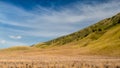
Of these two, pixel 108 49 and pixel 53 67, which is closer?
pixel 53 67

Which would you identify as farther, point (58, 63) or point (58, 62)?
point (58, 62)

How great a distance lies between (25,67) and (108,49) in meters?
101

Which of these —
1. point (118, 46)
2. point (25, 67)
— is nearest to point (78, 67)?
point (25, 67)

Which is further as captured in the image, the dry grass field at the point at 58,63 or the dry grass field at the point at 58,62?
the dry grass field at the point at 58,62

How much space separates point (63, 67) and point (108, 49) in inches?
3896

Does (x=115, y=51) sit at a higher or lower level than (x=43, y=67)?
higher

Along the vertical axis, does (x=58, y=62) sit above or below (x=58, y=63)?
above

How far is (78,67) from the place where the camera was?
35094 mm

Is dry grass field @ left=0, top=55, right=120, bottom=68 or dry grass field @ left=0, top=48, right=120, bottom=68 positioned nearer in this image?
dry grass field @ left=0, top=55, right=120, bottom=68

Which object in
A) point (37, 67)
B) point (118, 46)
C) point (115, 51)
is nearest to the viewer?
point (37, 67)

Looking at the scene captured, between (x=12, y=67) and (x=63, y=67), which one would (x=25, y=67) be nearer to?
(x=12, y=67)

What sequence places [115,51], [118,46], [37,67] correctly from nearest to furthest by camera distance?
[37,67] → [115,51] → [118,46]

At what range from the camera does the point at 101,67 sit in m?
35.4

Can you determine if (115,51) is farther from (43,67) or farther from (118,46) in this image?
(43,67)
